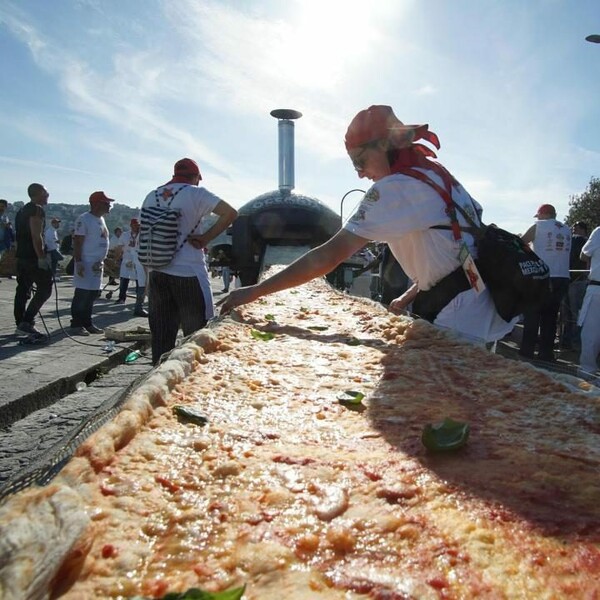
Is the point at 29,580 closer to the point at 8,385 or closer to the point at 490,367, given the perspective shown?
the point at 490,367

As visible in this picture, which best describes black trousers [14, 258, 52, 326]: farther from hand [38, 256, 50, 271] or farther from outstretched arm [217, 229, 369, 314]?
outstretched arm [217, 229, 369, 314]

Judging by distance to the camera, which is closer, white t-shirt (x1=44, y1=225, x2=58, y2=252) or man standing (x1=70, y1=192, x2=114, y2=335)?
man standing (x1=70, y1=192, x2=114, y2=335)

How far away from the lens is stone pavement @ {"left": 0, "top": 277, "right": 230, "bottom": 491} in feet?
11.7

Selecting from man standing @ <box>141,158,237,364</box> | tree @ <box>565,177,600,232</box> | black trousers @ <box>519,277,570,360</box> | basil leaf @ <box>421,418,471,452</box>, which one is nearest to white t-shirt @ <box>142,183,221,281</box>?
man standing @ <box>141,158,237,364</box>

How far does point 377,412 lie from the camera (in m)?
1.45

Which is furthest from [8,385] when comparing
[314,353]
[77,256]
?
[314,353]

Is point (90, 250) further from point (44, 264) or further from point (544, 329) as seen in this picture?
point (544, 329)

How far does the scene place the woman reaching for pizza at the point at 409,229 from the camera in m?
2.41

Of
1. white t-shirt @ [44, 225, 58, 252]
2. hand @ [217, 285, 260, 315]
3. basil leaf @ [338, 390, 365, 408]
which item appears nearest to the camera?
basil leaf @ [338, 390, 365, 408]

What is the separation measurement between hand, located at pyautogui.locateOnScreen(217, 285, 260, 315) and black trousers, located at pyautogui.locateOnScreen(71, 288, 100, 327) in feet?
17.1

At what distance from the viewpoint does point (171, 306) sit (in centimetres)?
420

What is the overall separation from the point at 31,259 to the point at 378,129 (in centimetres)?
591

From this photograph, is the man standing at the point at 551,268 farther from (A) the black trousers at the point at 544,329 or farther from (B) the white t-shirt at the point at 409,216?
(B) the white t-shirt at the point at 409,216

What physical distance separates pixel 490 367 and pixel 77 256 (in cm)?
658
